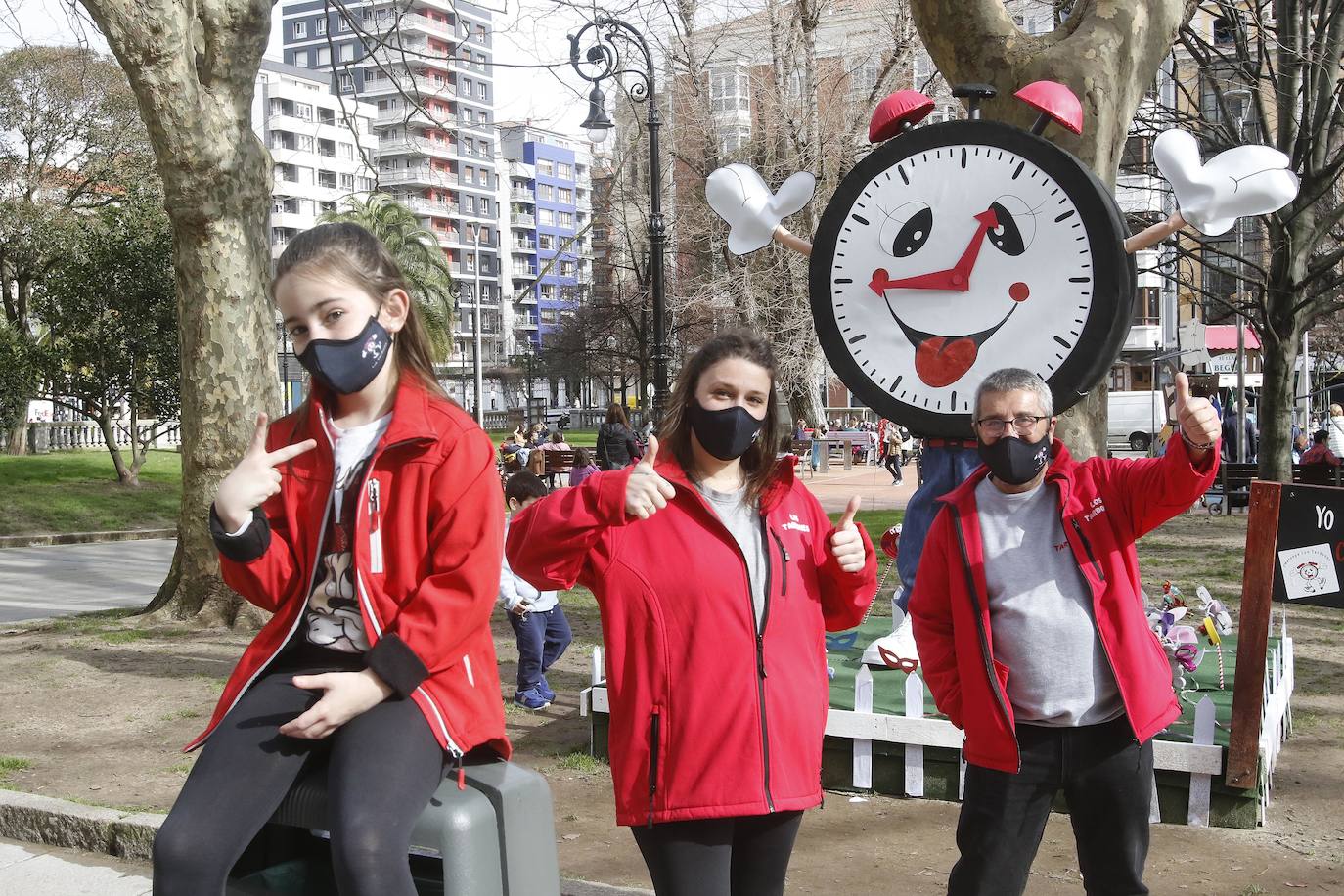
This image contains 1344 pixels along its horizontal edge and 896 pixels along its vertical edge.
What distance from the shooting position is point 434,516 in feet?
8.61

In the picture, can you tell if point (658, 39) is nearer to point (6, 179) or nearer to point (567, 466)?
point (567, 466)

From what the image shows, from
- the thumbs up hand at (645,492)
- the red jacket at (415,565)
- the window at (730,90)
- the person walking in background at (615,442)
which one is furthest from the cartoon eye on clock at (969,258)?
the window at (730,90)

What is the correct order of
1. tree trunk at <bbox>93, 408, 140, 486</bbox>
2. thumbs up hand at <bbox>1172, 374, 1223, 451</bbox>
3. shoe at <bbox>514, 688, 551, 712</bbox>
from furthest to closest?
tree trunk at <bbox>93, 408, 140, 486</bbox> < shoe at <bbox>514, 688, 551, 712</bbox> < thumbs up hand at <bbox>1172, 374, 1223, 451</bbox>

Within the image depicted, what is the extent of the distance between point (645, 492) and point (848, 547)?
0.48 metres

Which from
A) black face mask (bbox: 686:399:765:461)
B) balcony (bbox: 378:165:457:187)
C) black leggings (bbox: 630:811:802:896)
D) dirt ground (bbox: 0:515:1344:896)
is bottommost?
dirt ground (bbox: 0:515:1344:896)

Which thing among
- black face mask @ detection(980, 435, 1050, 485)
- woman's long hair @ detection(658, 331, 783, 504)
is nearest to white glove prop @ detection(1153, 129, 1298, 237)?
black face mask @ detection(980, 435, 1050, 485)

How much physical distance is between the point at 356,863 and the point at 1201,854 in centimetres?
326

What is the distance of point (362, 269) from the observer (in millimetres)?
2748

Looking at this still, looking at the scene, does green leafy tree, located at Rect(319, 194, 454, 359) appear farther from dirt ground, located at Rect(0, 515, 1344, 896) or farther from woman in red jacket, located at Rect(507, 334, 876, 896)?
woman in red jacket, located at Rect(507, 334, 876, 896)

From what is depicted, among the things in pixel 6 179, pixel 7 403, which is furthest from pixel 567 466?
pixel 6 179

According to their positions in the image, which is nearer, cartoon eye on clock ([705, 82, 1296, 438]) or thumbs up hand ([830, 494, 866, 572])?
thumbs up hand ([830, 494, 866, 572])

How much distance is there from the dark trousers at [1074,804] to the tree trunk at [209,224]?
7.55m

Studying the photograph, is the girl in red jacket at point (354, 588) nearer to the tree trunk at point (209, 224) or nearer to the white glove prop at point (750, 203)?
the white glove prop at point (750, 203)

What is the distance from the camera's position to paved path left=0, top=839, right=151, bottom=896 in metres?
4.64
